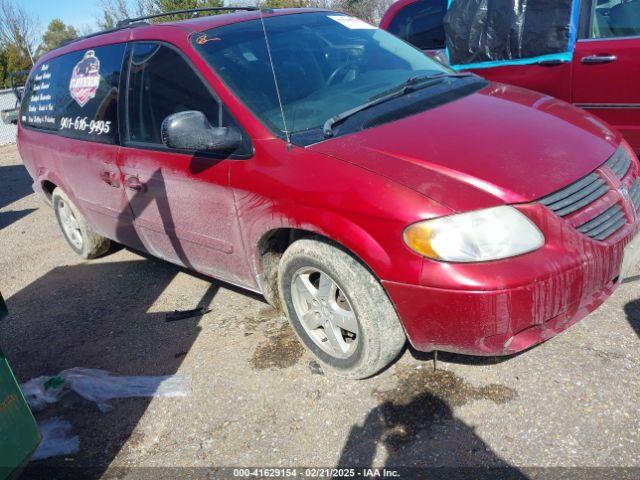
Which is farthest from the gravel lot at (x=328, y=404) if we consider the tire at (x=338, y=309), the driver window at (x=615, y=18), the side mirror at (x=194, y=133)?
the driver window at (x=615, y=18)

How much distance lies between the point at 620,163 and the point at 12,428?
298cm

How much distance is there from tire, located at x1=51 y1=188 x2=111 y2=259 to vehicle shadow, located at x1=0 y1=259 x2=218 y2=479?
0.53 feet

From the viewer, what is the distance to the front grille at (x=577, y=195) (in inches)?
89.7

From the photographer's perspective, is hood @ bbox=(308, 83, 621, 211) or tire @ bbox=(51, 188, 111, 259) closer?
hood @ bbox=(308, 83, 621, 211)

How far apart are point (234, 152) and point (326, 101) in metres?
0.58

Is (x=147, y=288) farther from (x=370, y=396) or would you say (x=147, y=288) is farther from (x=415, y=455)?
(x=415, y=455)

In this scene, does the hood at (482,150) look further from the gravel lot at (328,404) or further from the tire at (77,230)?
the tire at (77,230)

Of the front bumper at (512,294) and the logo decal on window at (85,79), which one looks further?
the logo decal on window at (85,79)

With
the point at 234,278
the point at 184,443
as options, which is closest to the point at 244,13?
the point at 234,278

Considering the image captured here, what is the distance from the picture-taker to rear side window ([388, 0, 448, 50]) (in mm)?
5988

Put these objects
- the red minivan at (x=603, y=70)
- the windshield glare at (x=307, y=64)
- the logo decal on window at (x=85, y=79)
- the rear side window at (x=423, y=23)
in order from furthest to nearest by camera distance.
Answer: the rear side window at (x=423, y=23)
the red minivan at (x=603, y=70)
the logo decal on window at (x=85, y=79)
the windshield glare at (x=307, y=64)

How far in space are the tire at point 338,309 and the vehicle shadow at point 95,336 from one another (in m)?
0.92

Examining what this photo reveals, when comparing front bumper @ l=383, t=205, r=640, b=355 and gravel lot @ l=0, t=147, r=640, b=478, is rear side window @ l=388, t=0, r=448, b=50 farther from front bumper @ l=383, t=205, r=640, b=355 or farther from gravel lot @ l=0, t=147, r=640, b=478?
front bumper @ l=383, t=205, r=640, b=355

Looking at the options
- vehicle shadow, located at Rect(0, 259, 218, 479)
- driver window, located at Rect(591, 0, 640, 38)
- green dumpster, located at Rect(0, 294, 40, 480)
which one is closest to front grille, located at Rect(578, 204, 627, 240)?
→ vehicle shadow, located at Rect(0, 259, 218, 479)
